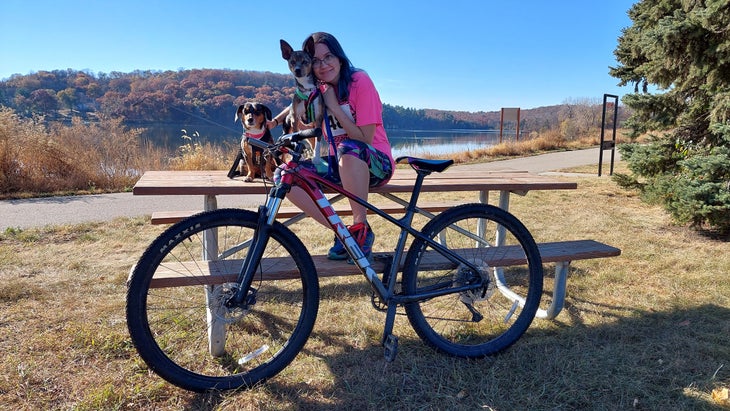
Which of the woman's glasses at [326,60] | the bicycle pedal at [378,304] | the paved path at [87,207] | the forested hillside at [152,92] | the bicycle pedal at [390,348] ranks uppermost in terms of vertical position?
the forested hillside at [152,92]

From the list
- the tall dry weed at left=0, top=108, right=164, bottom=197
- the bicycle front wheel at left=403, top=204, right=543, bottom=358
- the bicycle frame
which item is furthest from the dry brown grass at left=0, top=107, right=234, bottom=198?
the bicycle front wheel at left=403, top=204, right=543, bottom=358

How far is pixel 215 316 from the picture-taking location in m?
2.12

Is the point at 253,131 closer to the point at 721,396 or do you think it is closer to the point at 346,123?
the point at 346,123

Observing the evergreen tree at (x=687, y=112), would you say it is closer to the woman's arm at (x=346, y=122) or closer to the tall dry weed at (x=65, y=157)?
the woman's arm at (x=346, y=122)

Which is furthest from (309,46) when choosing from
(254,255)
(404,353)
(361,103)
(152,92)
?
(152,92)

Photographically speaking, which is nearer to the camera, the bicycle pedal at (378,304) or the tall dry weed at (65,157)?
the bicycle pedal at (378,304)

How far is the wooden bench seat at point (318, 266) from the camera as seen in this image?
6.57ft

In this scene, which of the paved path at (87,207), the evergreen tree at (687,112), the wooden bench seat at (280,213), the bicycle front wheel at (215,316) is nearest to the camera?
the bicycle front wheel at (215,316)

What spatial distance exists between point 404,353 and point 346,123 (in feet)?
4.23

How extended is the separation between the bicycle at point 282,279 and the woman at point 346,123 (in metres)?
0.15

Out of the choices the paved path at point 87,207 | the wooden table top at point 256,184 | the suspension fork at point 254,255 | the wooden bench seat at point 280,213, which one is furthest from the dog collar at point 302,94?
the paved path at point 87,207

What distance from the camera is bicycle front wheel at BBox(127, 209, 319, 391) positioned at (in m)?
1.85

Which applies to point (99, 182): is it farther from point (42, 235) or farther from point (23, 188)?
point (42, 235)

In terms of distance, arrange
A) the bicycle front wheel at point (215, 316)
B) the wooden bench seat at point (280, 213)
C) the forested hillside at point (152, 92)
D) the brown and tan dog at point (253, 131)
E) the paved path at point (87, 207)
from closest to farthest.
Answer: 1. the bicycle front wheel at point (215, 316)
2. the brown and tan dog at point (253, 131)
3. the wooden bench seat at point (280, 213)
4. the paved path at point (87, 207)
5. the forested hillside at point (152, 92)
